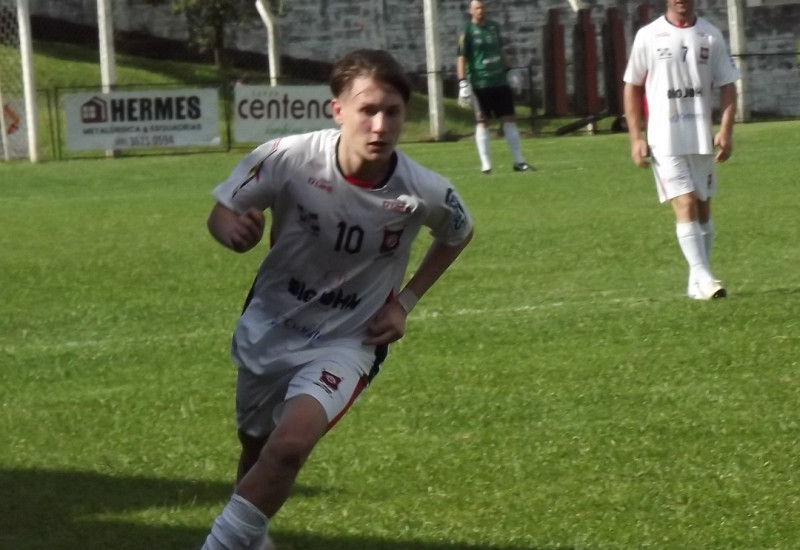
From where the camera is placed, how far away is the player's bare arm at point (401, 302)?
5.12 m

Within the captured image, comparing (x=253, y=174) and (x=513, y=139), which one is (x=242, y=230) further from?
(x=513, y=139)

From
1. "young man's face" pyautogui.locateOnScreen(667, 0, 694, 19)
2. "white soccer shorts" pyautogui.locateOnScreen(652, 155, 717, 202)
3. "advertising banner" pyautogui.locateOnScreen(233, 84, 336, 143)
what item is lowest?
"advertising banner" pyautogui.locateOnScreen(233, 84, 336, 143)

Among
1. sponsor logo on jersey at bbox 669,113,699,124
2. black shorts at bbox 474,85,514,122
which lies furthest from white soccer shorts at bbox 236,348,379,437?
black shorts at bbox 474,85,514,122

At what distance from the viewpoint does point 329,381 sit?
4922mm

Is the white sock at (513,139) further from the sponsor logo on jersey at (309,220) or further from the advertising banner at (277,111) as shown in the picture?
the sponsor logo on jersey at (309,220)

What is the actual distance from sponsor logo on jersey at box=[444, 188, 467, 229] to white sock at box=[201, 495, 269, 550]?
3.87 feet

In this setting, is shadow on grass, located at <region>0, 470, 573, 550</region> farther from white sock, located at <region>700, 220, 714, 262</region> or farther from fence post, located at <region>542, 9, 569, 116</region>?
fence post, located at <region>542, 9, 569, 116</region>

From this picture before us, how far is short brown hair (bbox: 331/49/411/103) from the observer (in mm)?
4969

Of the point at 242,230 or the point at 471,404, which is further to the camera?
the point at 471,404

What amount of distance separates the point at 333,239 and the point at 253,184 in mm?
Answer: 299

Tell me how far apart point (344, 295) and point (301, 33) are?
40348mm

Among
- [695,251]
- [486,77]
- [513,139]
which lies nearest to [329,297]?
[695,251]

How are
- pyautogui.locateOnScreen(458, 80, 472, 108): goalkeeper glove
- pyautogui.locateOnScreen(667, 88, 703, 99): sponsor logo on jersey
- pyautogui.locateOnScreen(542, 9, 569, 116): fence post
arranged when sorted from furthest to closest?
pyautogui.locateOnScreen(542, 9, 569, 116): fence post
pyautogui.locateOnScreen(458, 80, 472, 108): goalkeeper glove
pyautogui.locateOnScreen(667, 88, 703, 99): sponsor logo on jersey

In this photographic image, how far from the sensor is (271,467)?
4699 mm
